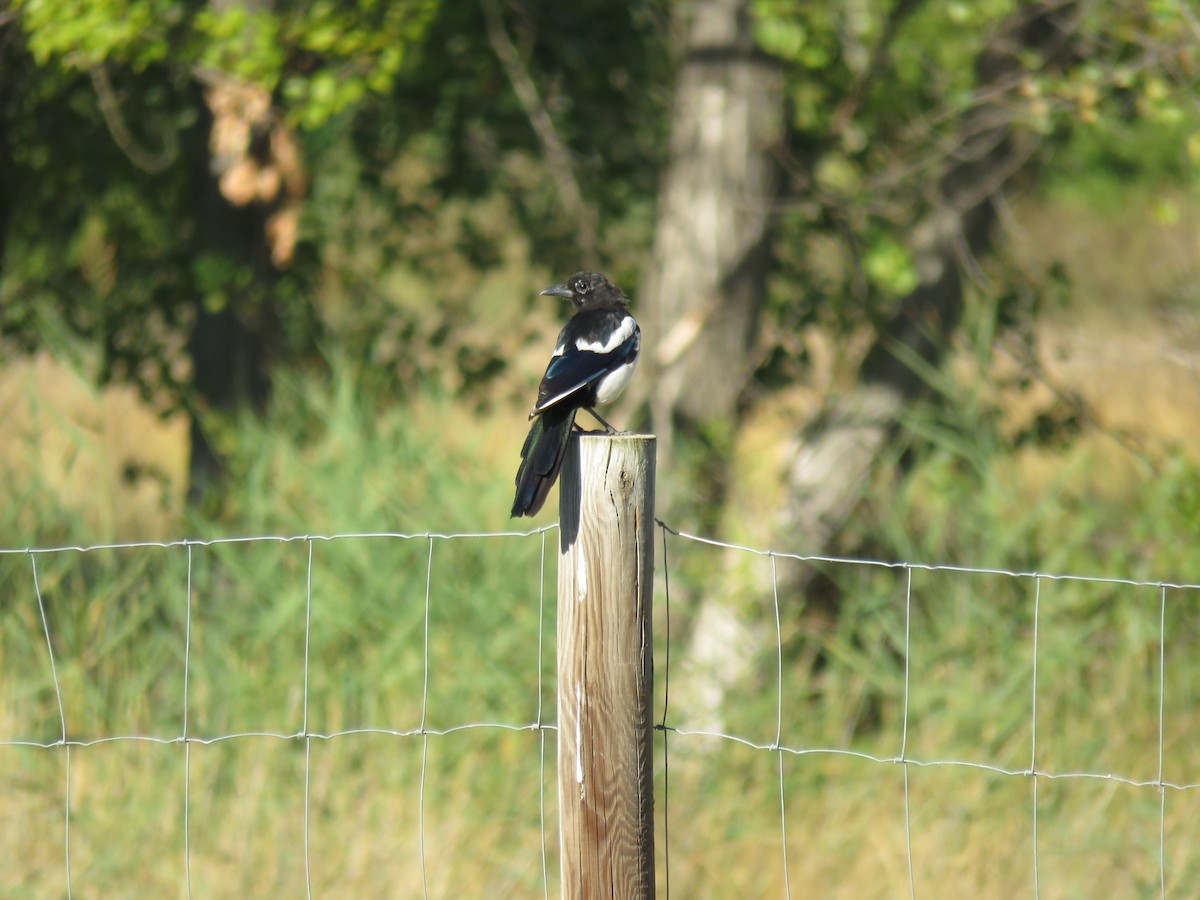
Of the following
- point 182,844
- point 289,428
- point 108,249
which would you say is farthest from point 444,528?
point 108,249

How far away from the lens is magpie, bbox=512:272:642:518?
272 centimetres

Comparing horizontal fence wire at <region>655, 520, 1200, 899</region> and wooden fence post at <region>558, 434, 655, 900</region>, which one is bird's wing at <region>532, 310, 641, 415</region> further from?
wooden fence post at <region>558, 434, 655, 900</region>

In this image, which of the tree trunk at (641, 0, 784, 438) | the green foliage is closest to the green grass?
the tree trunk at (641, 0, 784, 438)

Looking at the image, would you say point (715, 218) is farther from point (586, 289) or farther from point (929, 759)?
point (929, 759)

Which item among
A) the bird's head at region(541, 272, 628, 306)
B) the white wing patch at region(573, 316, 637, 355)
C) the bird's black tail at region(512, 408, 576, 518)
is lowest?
the bird's black tail at region(512, 408, 576, 518)

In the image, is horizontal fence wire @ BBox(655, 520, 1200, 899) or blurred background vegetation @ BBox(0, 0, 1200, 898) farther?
blurred background vegetation @ BBox(0, 0, 1200, 898)

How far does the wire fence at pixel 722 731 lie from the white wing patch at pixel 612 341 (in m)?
0.68

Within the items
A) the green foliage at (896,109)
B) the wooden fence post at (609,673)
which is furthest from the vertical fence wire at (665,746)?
the green foliage at (896,109)

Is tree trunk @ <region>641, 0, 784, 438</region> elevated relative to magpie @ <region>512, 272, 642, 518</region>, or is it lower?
elevated

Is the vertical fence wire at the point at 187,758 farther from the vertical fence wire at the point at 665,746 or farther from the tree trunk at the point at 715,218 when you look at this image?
the tree trunk at the point at 715,218

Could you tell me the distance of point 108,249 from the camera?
7.25 meters

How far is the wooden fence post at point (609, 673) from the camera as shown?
253cm

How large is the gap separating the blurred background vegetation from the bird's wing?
4.58 feet

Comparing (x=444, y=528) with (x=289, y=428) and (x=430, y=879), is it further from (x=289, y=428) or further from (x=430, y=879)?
(x=430, y=879)
